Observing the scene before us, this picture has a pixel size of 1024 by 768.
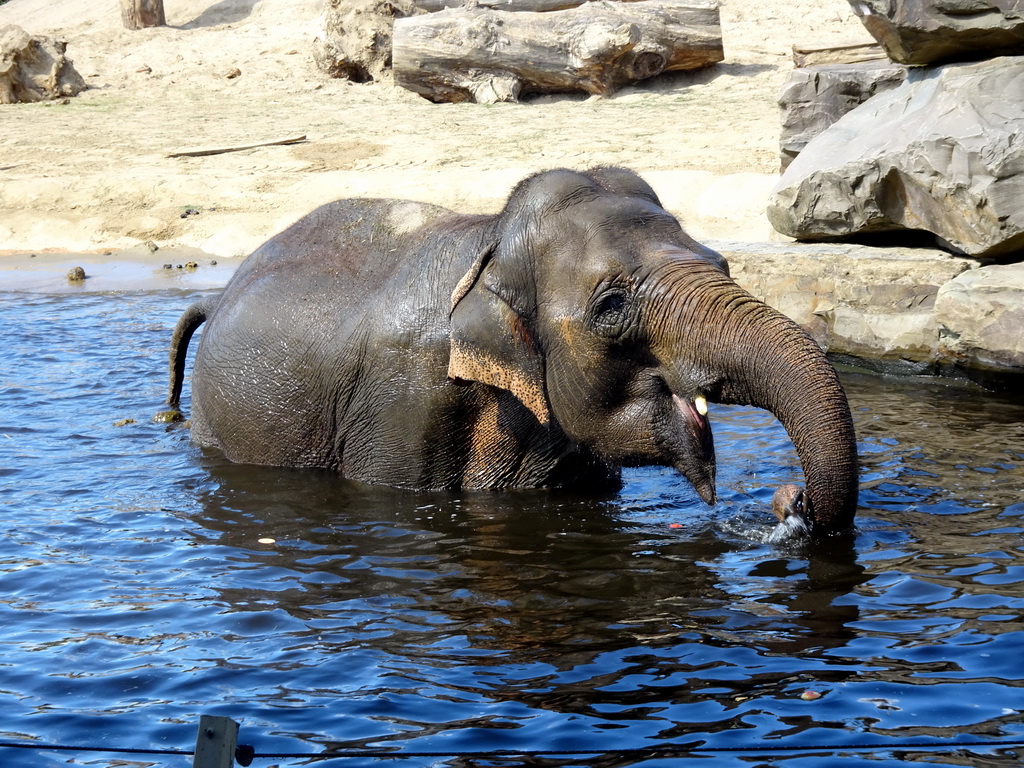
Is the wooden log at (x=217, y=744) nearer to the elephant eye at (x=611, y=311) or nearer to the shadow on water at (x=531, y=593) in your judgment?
the shadow on water at (x=531, y=593)

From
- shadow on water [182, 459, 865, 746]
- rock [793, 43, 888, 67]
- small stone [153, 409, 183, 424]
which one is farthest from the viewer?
rock [793, 43, 888, 67]

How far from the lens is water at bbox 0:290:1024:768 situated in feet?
11.1

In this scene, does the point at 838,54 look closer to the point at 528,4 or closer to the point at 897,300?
the point at 897,300

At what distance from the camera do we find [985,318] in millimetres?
6523

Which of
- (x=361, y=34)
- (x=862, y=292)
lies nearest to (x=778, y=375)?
(x=862, y=292)

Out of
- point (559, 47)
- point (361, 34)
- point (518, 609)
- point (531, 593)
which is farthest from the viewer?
point (361, 34)

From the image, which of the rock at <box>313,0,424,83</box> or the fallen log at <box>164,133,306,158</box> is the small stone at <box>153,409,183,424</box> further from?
the rock at <box>313,0,424,83</box>

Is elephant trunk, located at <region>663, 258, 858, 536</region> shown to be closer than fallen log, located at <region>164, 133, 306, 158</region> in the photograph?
Yes

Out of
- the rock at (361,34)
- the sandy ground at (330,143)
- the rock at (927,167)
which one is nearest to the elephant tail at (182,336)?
the rock at (927,167)

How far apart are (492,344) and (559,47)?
11.5 meters

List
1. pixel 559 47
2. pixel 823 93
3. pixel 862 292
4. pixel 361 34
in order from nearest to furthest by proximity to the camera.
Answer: pixel 862 292, pixel 823 93, pixel 559 47, pixel 361 34

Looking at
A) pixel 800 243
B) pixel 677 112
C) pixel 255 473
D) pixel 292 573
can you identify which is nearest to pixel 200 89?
pixel 677 112

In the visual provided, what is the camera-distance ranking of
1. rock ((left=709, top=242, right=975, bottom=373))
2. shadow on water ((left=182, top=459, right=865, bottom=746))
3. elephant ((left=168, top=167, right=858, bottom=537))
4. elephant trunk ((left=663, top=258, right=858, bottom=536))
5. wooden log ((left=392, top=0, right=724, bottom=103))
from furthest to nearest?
wooden log ((left=392, top=0, right=724, bottom=103))
rock ((left=709, top=242, right=975, bottom=373))
elephant ((left=168, top=167, right=858, bottom=537))
elephant trunk ((left=663, top=258, right=858, bottom=536))
shadow on water ((left=182, top=459, right=865, bottom=746))

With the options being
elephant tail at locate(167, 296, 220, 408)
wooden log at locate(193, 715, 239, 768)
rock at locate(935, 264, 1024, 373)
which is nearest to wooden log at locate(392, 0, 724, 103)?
rock at locate(935, 264, 1024, 373)
